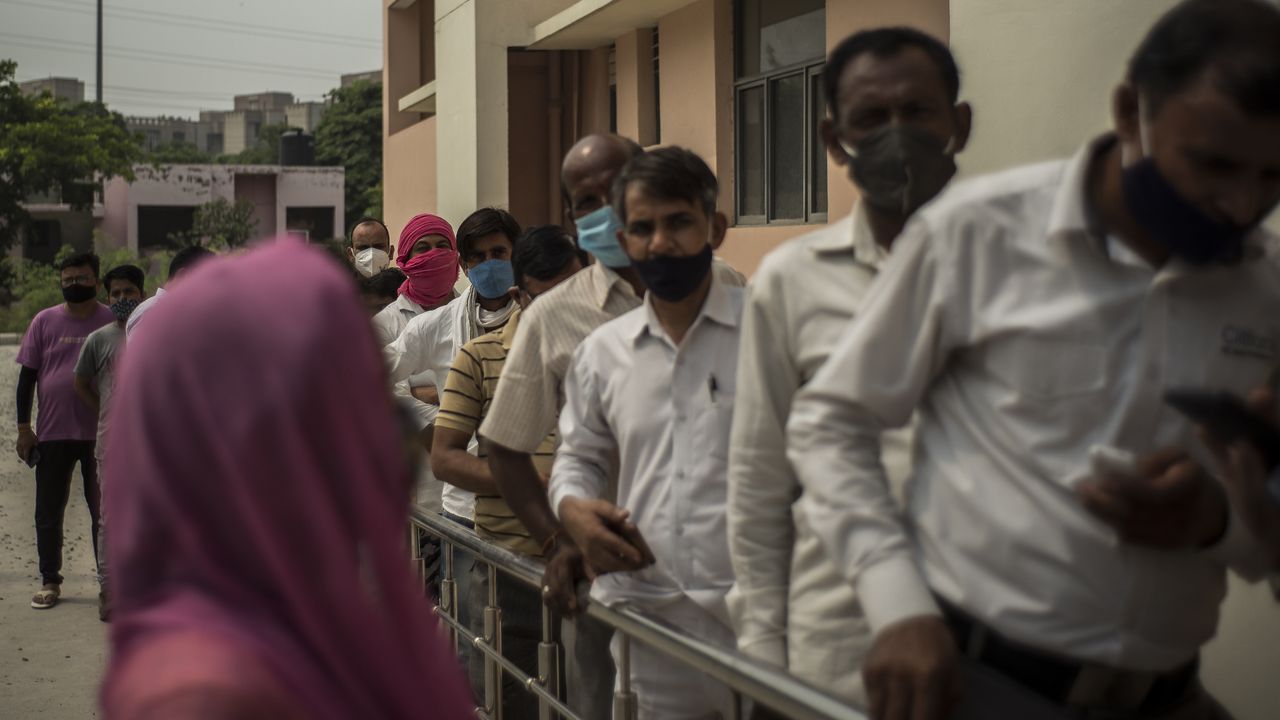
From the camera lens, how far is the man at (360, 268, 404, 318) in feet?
26.1

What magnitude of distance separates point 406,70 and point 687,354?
57.4 ft

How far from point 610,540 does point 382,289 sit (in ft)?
16.8

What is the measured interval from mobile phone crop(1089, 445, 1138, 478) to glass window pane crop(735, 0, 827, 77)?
886cm

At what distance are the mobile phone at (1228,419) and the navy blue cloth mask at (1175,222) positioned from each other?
19 centimetres

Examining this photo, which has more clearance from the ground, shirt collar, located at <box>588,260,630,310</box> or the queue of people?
shirt collar, located at <box>588,260,630,310</box>

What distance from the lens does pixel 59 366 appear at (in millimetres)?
9219

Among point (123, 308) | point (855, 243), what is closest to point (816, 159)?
point (123, 308)

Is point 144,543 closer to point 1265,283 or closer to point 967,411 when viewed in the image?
point 967,411

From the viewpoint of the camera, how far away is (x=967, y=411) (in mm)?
2059

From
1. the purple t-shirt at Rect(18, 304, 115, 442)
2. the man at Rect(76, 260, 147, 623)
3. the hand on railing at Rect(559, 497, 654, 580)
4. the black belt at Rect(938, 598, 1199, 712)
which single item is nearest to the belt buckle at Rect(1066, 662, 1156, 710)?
the black belt at Rect(938, 598, 1199, 712)

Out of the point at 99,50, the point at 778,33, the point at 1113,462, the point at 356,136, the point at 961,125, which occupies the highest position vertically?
the point at 99,50

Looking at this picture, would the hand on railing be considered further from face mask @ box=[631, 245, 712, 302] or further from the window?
the window

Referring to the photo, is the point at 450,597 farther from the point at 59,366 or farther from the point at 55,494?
the point at 59,366

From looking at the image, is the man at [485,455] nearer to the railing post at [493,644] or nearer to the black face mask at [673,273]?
the railing post at [493,644]
